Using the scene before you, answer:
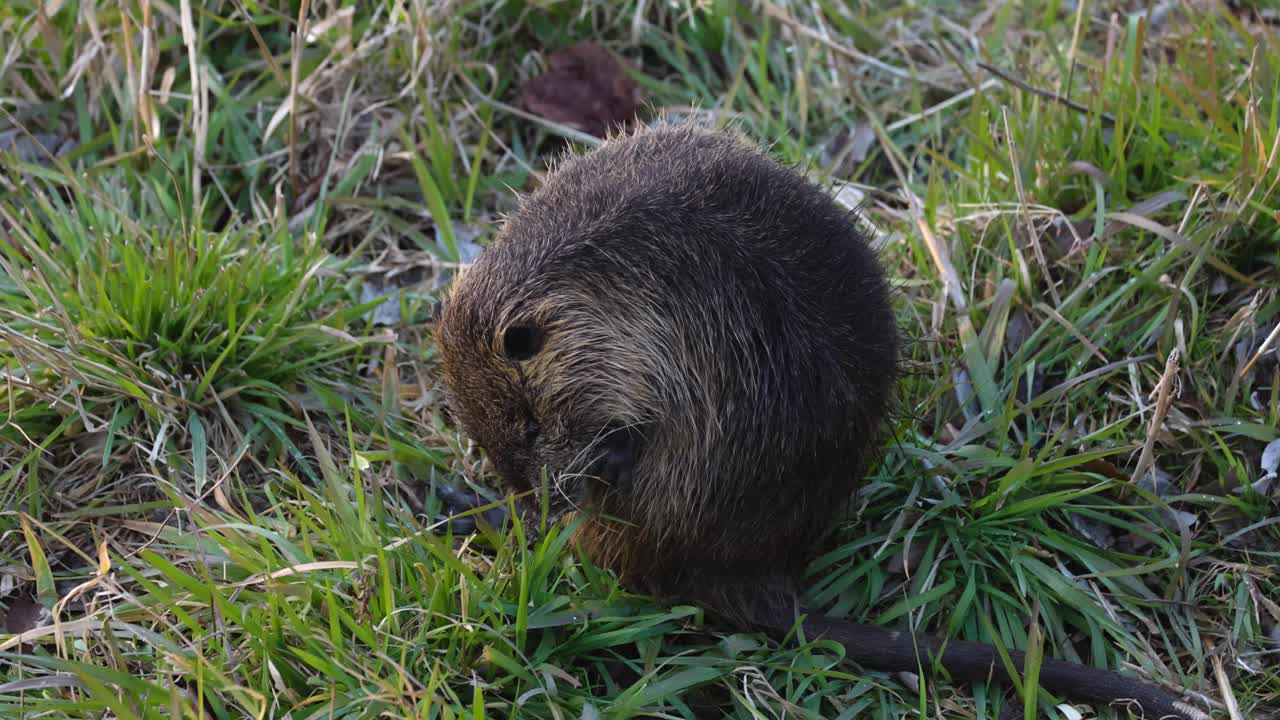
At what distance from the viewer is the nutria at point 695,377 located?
9.15 feet

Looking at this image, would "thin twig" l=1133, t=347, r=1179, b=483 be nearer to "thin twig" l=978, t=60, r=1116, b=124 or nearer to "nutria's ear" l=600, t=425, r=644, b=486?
"thin twig" l=978, t=60, r=1116, b=124

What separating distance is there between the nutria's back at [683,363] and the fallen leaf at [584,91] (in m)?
1.61

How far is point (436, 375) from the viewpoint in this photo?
3691mm

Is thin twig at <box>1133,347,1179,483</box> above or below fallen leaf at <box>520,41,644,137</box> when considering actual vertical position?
below

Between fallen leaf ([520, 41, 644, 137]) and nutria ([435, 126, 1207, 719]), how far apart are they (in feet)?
5.22

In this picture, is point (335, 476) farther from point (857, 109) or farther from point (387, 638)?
point (857, 109)

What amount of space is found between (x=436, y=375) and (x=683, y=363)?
3.83 feet

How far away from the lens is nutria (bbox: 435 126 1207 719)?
2789 mm

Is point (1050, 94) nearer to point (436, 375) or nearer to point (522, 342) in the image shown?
point (522, 342)

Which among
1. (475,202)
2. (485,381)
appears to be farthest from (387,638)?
(475,202)

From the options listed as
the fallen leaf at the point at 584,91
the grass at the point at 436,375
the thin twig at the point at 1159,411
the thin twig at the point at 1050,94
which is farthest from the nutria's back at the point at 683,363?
the fallen leaf at the point at 584,91

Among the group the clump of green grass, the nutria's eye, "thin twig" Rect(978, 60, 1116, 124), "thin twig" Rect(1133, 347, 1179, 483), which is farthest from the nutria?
"thin twig" Rect(978, 60, 1116, 124)

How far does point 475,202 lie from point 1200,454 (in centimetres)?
262

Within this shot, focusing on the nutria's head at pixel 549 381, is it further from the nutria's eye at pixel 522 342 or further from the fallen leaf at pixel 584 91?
the fallen leaf at pixel 584 91
